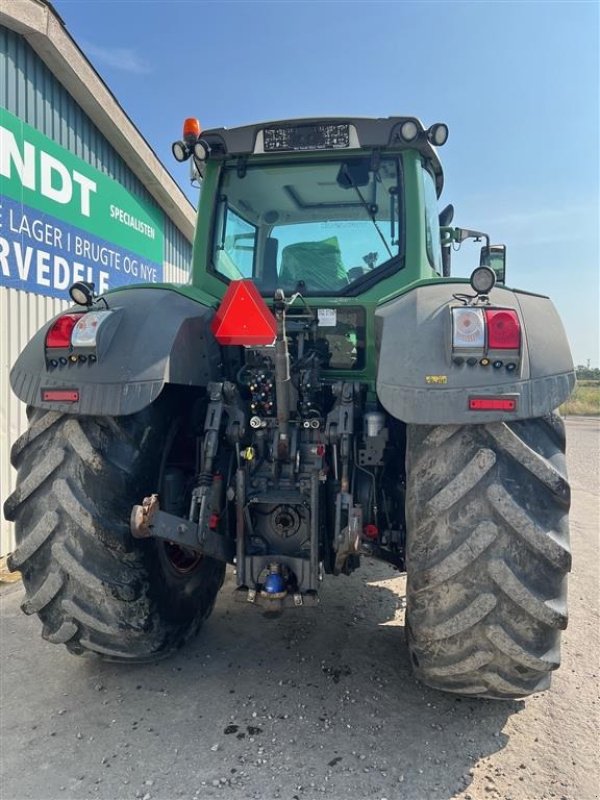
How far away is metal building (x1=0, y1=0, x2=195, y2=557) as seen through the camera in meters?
4.99

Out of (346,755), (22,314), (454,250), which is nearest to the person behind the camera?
(346,755)

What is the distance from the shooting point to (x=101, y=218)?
682cm

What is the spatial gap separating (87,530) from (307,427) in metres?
1.07

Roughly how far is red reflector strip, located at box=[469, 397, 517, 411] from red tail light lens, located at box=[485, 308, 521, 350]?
0.19 metres

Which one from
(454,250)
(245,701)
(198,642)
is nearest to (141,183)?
(454,250)

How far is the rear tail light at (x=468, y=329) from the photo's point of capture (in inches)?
83.8

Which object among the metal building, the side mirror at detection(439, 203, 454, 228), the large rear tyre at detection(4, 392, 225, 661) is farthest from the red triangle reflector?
the metal building

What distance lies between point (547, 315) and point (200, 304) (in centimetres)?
162

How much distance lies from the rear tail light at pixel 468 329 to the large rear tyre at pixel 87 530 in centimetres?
141

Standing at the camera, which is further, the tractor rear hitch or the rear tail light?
the tractor rear hitch

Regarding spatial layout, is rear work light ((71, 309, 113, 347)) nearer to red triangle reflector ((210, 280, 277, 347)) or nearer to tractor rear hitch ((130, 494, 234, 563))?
red triangle reflector ((210, 280, 277, 347))

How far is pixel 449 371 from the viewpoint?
6.98 feet

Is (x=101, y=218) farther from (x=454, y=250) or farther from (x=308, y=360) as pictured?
(x=308, y=360)

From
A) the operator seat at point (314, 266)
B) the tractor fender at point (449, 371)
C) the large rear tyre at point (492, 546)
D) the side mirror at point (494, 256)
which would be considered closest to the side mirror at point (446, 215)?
the side mirror at point (494, 256)
